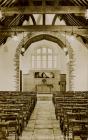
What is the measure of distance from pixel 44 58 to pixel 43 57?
0.32 feet

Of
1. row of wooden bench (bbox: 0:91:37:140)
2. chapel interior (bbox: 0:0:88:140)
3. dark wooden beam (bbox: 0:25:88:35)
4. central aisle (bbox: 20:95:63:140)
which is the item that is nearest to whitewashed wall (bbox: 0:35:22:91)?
chapel interior (bbox: 0:0:88:140)

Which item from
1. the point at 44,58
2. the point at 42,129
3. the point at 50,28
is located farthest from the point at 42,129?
the point at 44,58

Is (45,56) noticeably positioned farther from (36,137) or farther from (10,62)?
(36,137)

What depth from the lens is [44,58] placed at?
24.9 meters

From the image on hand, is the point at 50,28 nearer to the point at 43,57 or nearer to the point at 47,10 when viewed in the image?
the point at 47,10

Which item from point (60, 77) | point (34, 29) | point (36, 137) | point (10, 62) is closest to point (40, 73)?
point (60, 77)

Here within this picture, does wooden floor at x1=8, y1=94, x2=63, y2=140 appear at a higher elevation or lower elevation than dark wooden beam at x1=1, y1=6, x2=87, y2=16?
lower

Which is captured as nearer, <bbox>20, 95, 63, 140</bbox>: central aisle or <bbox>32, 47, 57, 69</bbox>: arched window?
<bbox>20, 95, 63, 140</bbox>: central aisle

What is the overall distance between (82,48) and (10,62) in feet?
13.8

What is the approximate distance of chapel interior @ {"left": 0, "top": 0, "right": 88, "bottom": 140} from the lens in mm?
11750

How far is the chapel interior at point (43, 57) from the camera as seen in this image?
11750 mm

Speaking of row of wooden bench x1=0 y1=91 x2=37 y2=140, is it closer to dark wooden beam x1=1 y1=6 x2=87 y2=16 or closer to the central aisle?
the central aisle

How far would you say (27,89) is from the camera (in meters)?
23.1

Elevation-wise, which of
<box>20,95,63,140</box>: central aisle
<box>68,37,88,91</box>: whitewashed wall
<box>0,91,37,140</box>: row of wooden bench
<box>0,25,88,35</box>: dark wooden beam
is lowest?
<box>20,95,63,140</box>: central aisle
